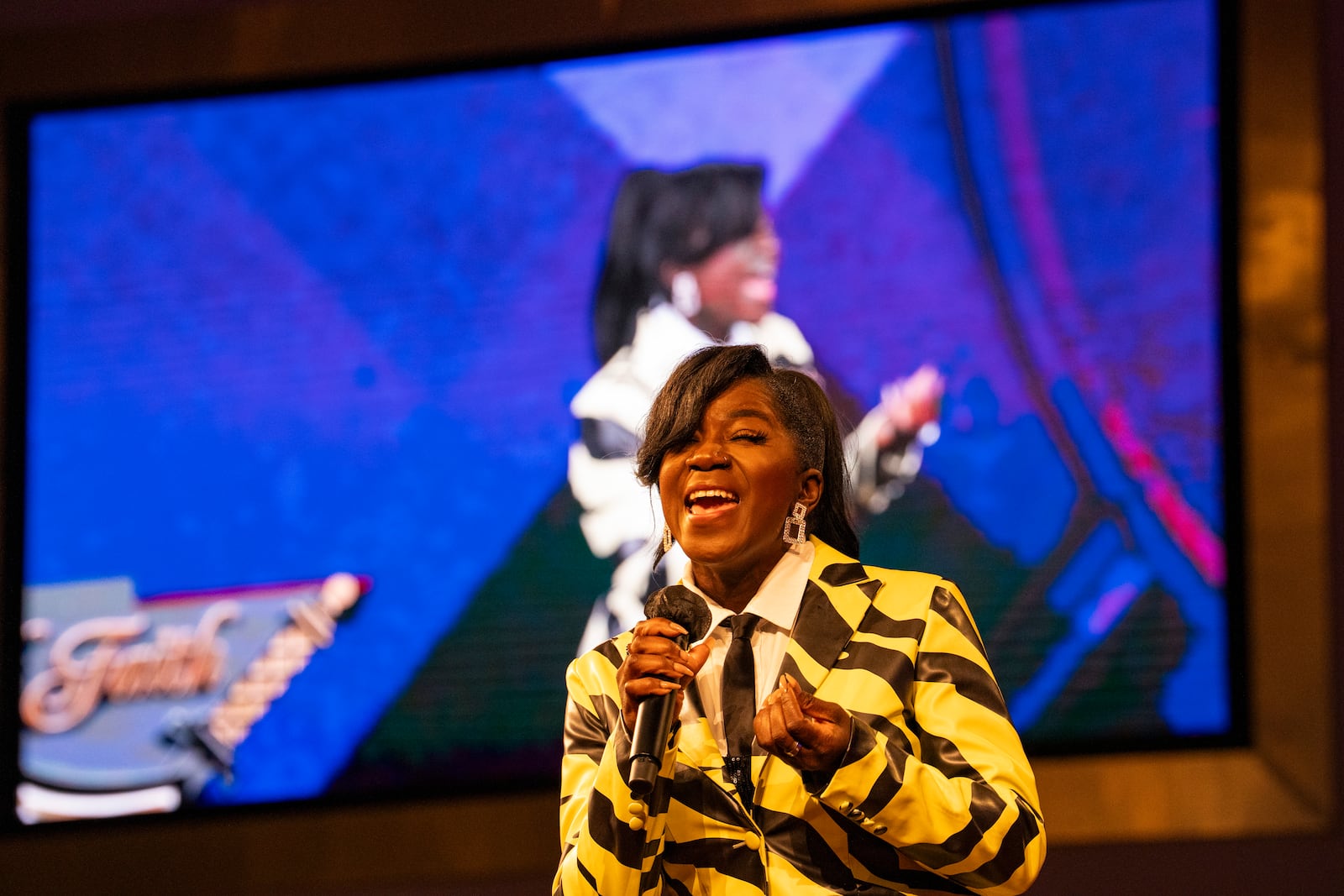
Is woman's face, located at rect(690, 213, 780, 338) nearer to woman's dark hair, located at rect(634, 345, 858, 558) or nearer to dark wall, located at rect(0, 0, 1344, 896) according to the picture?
dark wall, located at rect(0, 0, 1344, 896)

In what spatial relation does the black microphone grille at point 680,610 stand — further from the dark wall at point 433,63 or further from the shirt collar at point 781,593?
the dark wall at point 433,63

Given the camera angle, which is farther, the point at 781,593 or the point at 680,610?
the point at 781,593

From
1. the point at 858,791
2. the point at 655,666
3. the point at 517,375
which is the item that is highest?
the point at 517,375

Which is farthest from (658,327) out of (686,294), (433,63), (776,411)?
(776,411)

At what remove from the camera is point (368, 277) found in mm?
3227

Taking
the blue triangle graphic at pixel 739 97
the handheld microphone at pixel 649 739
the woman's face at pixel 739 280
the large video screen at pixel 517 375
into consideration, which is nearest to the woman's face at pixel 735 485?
the handheld microphone at pixel 649 739

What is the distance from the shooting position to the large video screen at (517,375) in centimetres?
289

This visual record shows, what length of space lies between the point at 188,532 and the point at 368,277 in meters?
0.67

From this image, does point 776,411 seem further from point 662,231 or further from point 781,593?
point 662,231

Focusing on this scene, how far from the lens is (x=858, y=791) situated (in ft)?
4.79

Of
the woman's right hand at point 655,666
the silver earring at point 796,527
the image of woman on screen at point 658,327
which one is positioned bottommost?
the woman's right hand at point 655,666

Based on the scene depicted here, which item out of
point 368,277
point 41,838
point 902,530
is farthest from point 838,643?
point 41,838

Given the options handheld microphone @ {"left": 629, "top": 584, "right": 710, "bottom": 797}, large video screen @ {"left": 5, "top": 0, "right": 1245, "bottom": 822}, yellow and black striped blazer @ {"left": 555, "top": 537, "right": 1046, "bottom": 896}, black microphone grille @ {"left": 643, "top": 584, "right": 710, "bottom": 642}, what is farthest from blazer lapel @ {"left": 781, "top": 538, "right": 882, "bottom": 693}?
large video screen @ {"left": 5, "top": 0, "right": 1245, "bottom": 822}

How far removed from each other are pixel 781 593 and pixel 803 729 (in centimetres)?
32
